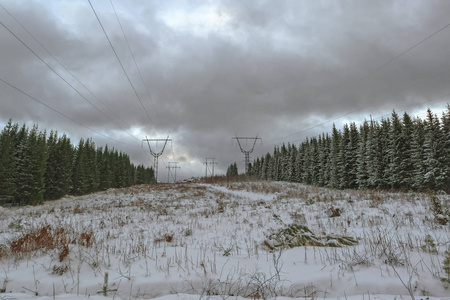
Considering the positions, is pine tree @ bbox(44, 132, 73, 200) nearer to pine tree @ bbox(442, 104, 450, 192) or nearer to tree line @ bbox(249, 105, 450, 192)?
tree line @ bbox(249, 105, 450, 192)

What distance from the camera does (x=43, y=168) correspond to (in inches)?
1512

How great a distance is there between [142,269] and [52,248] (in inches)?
89.6

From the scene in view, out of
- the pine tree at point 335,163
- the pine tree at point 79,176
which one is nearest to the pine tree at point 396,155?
the pine tree at point 335,163

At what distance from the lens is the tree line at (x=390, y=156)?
98.2ft

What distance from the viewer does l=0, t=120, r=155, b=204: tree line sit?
32581mm

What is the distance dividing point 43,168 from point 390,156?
192 feet

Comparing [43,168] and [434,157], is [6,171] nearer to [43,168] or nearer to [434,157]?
[43,168]

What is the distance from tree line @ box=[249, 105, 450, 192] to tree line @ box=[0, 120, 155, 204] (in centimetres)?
5643

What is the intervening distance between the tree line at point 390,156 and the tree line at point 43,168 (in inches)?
2222

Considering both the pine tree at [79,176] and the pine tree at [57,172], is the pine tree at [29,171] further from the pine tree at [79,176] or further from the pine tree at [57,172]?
the pine tree at [79,176]

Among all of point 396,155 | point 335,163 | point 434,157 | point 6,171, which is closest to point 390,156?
point 396,155

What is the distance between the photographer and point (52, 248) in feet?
15.3

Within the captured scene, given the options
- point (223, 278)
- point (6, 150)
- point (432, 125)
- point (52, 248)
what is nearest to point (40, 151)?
point (6, 150)

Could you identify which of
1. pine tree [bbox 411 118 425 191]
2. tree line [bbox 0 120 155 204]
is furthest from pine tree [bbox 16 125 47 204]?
pine tree [bbox 411 118 425 191]
